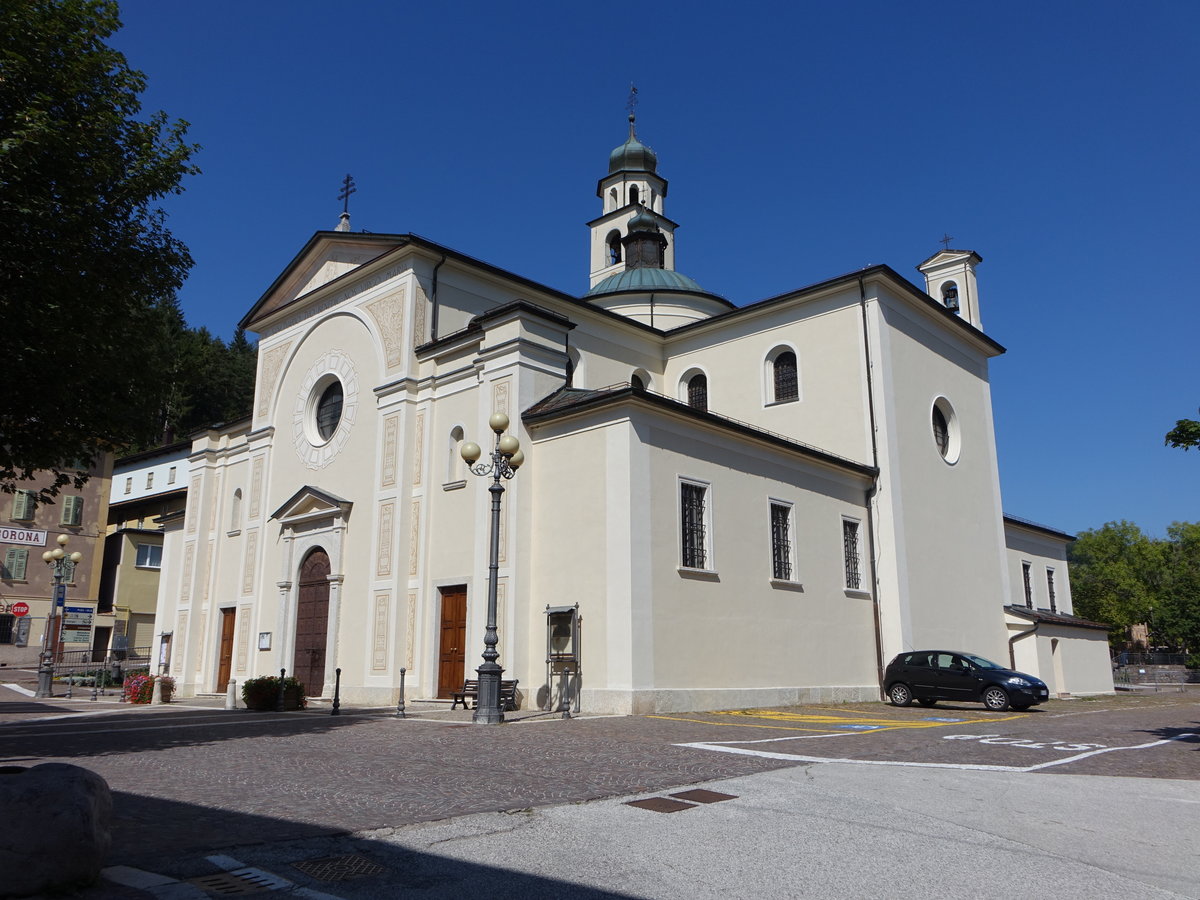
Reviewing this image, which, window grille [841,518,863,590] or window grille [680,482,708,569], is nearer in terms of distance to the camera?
window grille [680,482,708,569]

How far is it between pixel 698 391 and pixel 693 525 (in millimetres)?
10140

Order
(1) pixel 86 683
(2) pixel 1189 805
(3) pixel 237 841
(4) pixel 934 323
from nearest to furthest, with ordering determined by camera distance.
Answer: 1. (3) pixel 237 841
2. (2) pixel 1189 805
3. (4) pixel 934 323
4. (1) pixel 86 683

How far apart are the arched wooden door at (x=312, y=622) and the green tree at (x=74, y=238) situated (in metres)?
9.82

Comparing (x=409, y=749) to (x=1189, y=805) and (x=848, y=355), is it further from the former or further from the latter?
(x=848, y=355)

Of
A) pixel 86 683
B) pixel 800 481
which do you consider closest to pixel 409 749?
pixel 800 481

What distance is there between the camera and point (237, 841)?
20.2ft

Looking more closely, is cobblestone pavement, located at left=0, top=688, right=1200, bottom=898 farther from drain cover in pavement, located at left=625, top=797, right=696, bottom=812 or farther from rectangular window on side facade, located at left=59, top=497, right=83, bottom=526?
rectangular window on side facade, located at left=59, top=497, right=83, bottom=526

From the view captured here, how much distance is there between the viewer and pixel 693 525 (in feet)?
63.4

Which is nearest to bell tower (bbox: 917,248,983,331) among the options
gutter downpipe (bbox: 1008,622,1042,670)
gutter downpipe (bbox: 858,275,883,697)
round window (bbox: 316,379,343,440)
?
gutter downpipe (bbox: 858,275,883,697)

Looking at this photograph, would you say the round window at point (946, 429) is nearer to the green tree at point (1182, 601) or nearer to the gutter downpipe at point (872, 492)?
the gutter downpipe at point (872, 492)

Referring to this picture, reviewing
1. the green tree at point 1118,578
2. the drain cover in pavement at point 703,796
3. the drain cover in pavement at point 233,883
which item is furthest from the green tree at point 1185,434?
the green tree at point 1118,578

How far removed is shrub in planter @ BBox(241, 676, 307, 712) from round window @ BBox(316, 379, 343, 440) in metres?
8.12

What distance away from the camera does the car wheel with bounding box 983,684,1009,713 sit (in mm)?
20172

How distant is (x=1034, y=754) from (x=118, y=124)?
15.1 m
